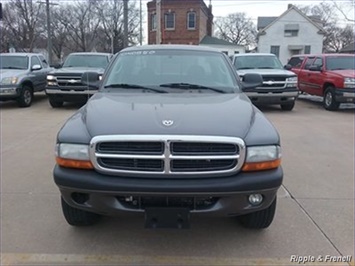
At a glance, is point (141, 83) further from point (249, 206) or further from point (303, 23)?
point (303, 23)

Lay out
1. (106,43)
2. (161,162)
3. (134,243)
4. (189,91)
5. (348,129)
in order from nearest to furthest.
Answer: (161,162), (134,243), (189,91), (348,129), (106,43)

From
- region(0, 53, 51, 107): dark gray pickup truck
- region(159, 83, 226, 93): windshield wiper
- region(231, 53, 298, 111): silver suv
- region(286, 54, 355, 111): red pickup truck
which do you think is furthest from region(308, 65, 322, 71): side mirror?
region(159, 83, 226, 93): windshield wiper

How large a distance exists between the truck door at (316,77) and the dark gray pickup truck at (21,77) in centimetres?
935

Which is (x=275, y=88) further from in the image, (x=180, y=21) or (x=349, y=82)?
(x=180, y=21)

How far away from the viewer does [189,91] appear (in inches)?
159

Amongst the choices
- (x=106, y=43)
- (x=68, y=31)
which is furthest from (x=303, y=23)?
(x=68, y=31)

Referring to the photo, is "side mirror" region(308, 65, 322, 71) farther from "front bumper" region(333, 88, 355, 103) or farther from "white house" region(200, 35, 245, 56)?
"white house" region(200, 35, 245, 56)

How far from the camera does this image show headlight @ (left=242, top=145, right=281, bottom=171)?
2.92 metres

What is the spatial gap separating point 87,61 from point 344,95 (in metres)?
8.29

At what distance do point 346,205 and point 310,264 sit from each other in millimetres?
1421

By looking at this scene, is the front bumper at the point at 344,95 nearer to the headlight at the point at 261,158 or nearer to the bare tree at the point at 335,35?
the headlight at the point at 261,158

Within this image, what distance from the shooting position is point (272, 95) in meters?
11.2

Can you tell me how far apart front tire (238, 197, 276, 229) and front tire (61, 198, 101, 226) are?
A: 146 cm

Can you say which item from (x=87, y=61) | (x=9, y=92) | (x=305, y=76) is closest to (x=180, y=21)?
(x=305, y=76)
